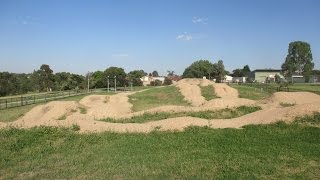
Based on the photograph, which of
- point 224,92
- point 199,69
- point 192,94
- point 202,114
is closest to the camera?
point 202,114

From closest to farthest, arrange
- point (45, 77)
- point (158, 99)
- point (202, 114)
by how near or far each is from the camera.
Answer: point (202, 114) < point (158, 99) < point (45, 77)

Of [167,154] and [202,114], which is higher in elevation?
[202,114]

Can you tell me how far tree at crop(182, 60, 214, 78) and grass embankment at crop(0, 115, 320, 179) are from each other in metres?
109

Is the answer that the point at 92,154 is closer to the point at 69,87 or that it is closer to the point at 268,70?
the point at 69,87

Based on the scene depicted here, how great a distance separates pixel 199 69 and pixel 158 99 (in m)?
83.5

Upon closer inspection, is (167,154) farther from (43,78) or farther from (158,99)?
(43,78)

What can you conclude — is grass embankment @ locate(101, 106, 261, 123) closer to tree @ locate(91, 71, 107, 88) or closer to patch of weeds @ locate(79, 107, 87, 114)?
patch of weeds @ locate(79, 107, 87, 114)

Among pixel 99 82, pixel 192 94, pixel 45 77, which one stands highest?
pixel 45 77

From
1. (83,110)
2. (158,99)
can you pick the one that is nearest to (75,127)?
(83,110)

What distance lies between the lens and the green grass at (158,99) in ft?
131

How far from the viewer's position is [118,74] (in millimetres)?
111625

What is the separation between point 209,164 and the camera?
11.3 metres

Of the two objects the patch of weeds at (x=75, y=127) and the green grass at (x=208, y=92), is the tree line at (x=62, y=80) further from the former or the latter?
the patch of weeds at (x=75, y=127)

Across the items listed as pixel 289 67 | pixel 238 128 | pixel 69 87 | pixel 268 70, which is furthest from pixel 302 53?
pixel 238 128
